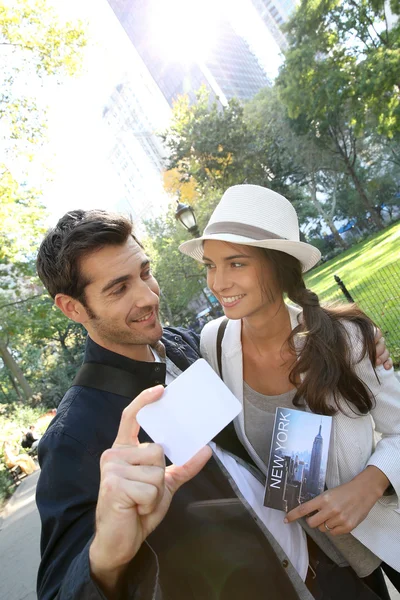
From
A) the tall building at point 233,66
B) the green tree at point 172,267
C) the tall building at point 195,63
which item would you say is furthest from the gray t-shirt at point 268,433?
the tall building at point 233,66

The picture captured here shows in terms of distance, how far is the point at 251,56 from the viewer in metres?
114

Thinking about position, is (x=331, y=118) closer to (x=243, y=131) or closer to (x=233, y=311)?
(x=243, y=131)

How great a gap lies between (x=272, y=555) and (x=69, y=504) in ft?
2.59

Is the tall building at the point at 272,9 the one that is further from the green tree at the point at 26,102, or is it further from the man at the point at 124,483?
the man at the point at 124,483

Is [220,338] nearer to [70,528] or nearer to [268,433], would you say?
[268,433]

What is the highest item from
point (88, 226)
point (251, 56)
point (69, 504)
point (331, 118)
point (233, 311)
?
point (251, 56)

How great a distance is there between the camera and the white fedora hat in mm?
2086

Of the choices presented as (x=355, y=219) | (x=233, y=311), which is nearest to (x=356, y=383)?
(x=233, y=311)

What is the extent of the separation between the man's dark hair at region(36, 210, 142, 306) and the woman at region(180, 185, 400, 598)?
21.3 inches

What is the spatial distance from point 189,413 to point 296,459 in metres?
0.72

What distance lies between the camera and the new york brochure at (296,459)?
5.41ft

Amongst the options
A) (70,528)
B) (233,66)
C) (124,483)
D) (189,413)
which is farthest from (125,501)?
(233,66)

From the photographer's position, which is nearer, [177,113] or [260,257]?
[260,257]

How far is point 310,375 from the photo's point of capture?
6.31 feet
